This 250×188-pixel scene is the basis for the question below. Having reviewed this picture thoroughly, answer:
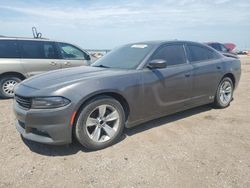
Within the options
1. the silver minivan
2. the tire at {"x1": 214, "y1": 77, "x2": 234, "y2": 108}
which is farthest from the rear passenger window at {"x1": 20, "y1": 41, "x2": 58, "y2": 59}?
the tire at {"x1": 214, "y1": 77, "x2": 234, "y2": 108}

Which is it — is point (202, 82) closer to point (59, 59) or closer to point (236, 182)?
point (236, 182)

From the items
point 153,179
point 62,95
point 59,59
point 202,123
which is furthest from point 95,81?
point 59,59

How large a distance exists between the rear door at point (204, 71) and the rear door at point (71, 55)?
412 cm

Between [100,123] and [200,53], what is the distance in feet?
9.11

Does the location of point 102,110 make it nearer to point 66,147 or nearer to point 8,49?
point 66,147

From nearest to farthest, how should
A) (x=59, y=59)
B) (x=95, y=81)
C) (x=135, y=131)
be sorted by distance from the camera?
(x=95, y=81) < (x=135, y=131) < (x=59, y=59)

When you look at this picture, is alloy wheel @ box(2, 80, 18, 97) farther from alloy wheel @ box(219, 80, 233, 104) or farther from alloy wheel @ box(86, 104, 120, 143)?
alloy wheel @ box(219, 80, 233, 104)

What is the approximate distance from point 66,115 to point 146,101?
1.40 m

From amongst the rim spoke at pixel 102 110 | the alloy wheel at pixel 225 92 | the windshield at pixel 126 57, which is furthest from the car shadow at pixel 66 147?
the alloy wheel at pixel 225 92

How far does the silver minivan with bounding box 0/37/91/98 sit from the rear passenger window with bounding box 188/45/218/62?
4116 mm

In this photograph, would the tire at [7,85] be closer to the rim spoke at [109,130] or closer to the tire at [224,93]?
the rim spoke at [109,130]

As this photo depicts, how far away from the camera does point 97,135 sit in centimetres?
383

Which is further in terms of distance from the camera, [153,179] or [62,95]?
[62,95]

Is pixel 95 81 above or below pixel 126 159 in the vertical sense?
above
